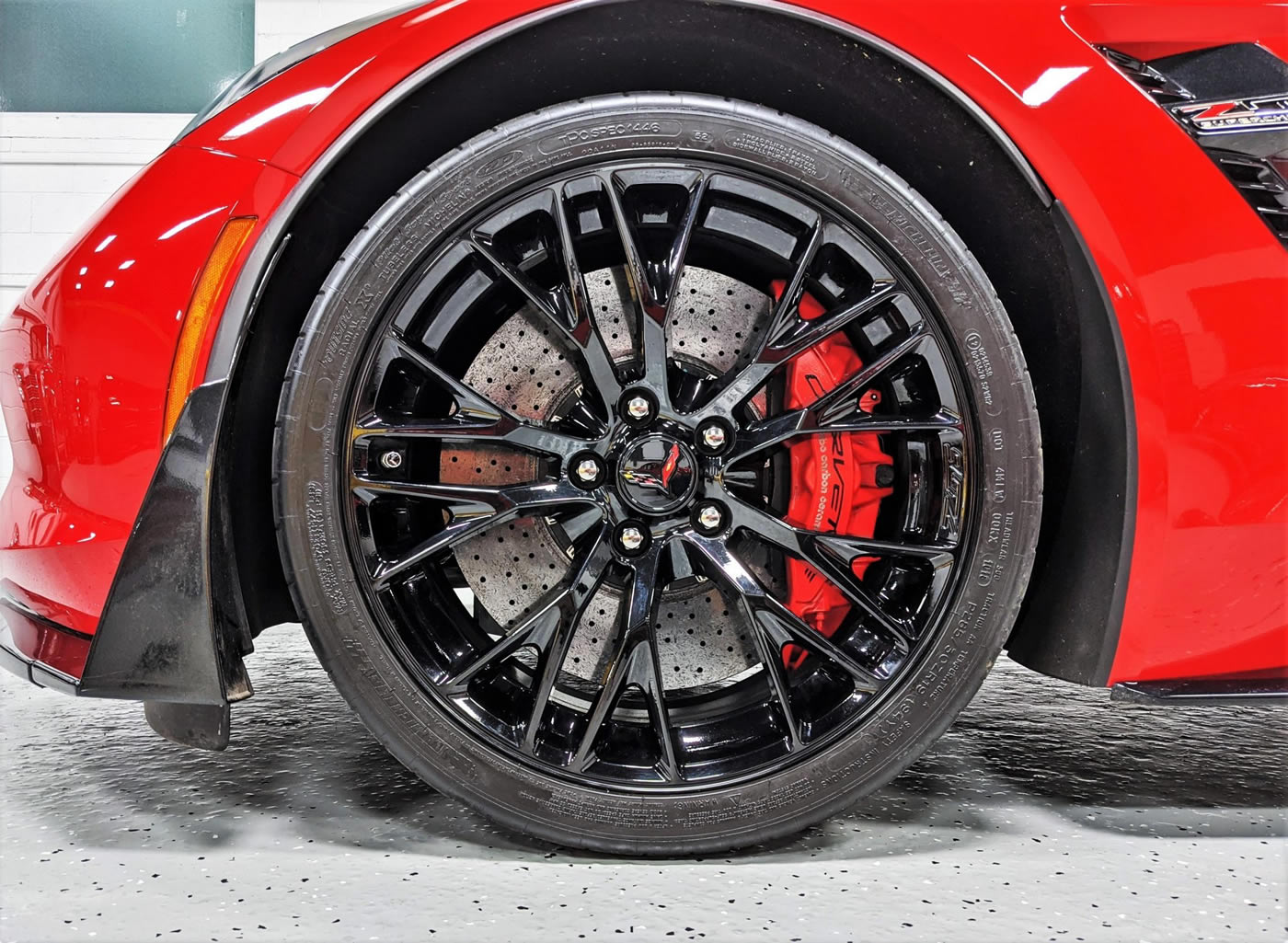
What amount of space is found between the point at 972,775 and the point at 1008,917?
428 millimetres

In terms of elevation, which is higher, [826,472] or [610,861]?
[826,472]

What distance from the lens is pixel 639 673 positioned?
47.8 inches

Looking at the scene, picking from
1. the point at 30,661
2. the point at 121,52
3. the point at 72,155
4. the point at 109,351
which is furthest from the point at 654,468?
the point at 72,155

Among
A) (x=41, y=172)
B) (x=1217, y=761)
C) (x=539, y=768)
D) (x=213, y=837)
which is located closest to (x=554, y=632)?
(x=539, y=768)

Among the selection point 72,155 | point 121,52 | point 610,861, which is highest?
point 121,52

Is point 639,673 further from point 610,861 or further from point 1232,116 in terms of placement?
point 1232,116

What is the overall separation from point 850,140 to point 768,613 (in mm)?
666

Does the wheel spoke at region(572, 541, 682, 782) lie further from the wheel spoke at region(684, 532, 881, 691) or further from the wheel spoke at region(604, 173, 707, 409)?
the wheel spoke at region(604, 173, 707, 409)

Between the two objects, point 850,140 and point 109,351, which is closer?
point 109,351

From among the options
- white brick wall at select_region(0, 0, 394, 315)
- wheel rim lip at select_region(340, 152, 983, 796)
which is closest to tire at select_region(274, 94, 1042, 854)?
wheel rim lip at select_region(340, 152, 983, 796)

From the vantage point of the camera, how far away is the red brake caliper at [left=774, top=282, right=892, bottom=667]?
1.33m

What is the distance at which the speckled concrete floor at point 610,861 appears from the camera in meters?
1.06

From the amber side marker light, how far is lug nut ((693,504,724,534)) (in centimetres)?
66

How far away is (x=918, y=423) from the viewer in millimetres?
1221
